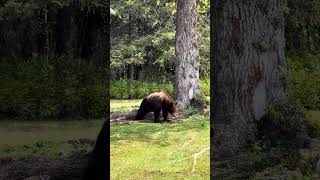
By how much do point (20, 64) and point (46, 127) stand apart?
2.28 metres

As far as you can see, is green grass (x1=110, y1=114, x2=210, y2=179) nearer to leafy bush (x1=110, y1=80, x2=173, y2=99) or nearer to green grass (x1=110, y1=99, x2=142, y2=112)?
green grass (x1=110, y1=99, x2=142, y2=112)

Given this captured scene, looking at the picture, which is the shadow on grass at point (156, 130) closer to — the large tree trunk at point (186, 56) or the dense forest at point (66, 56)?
the dense forest at point (66, 56)

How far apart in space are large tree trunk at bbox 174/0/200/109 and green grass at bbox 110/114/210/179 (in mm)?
1542

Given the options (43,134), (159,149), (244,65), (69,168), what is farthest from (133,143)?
Answer: (69,168)

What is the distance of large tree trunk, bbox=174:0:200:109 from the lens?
12492mm

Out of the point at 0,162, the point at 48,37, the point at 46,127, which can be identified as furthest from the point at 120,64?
the point at 0,162

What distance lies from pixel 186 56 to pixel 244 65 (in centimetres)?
702

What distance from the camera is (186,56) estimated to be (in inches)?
498

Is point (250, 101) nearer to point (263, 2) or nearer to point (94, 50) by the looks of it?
point (263, 2)

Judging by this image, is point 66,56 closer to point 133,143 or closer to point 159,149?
point 133,143

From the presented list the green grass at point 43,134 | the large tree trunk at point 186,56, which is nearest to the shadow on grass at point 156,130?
the green grass at point 43,134

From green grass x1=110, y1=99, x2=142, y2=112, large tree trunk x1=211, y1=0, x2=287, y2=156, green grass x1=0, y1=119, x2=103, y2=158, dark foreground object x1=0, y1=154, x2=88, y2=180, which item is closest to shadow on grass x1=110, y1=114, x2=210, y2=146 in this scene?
green grass x1=0, y1=119, x2=103, y2=158

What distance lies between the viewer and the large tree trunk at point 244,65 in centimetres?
555

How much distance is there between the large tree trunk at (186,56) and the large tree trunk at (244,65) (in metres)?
6.72
